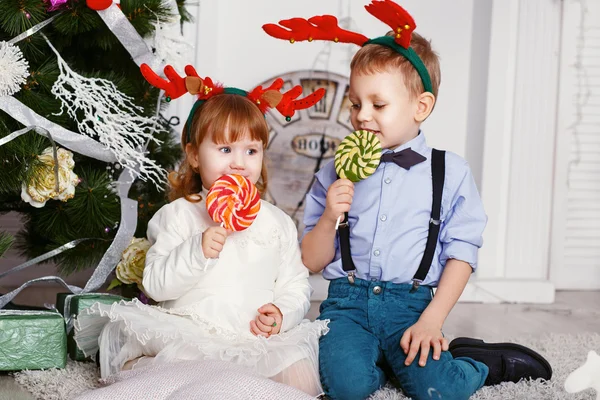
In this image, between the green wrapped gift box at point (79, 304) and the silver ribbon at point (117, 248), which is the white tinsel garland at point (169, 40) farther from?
the green wrapped gift box at point (79, 304)

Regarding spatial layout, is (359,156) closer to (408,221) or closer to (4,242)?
(408,221)

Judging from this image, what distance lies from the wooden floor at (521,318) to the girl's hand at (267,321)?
947 mm

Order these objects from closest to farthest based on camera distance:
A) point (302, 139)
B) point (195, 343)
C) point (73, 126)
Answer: point (195, 343)
point (73, 126)
point (302, 139)

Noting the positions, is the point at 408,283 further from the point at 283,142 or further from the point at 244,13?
the point at 244,13

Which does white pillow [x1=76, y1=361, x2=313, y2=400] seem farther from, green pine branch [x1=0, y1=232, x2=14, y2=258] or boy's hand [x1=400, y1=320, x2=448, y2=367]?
green pine branch [x1=0, y1=232, x2=14, y2=258]

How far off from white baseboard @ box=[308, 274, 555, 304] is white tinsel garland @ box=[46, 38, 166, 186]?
5.48ft

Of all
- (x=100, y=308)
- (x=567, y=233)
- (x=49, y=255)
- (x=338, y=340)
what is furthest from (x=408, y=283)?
(x=567, y=233)

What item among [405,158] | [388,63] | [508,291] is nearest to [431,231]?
[405,158]

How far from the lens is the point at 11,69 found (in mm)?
2102

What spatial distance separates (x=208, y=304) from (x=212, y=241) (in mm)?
186

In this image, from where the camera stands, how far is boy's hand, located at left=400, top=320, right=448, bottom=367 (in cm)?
185

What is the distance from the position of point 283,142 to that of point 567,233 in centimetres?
147

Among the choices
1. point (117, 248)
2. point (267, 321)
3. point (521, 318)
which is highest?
point (117, 248)

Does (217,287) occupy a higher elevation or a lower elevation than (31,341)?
higher
